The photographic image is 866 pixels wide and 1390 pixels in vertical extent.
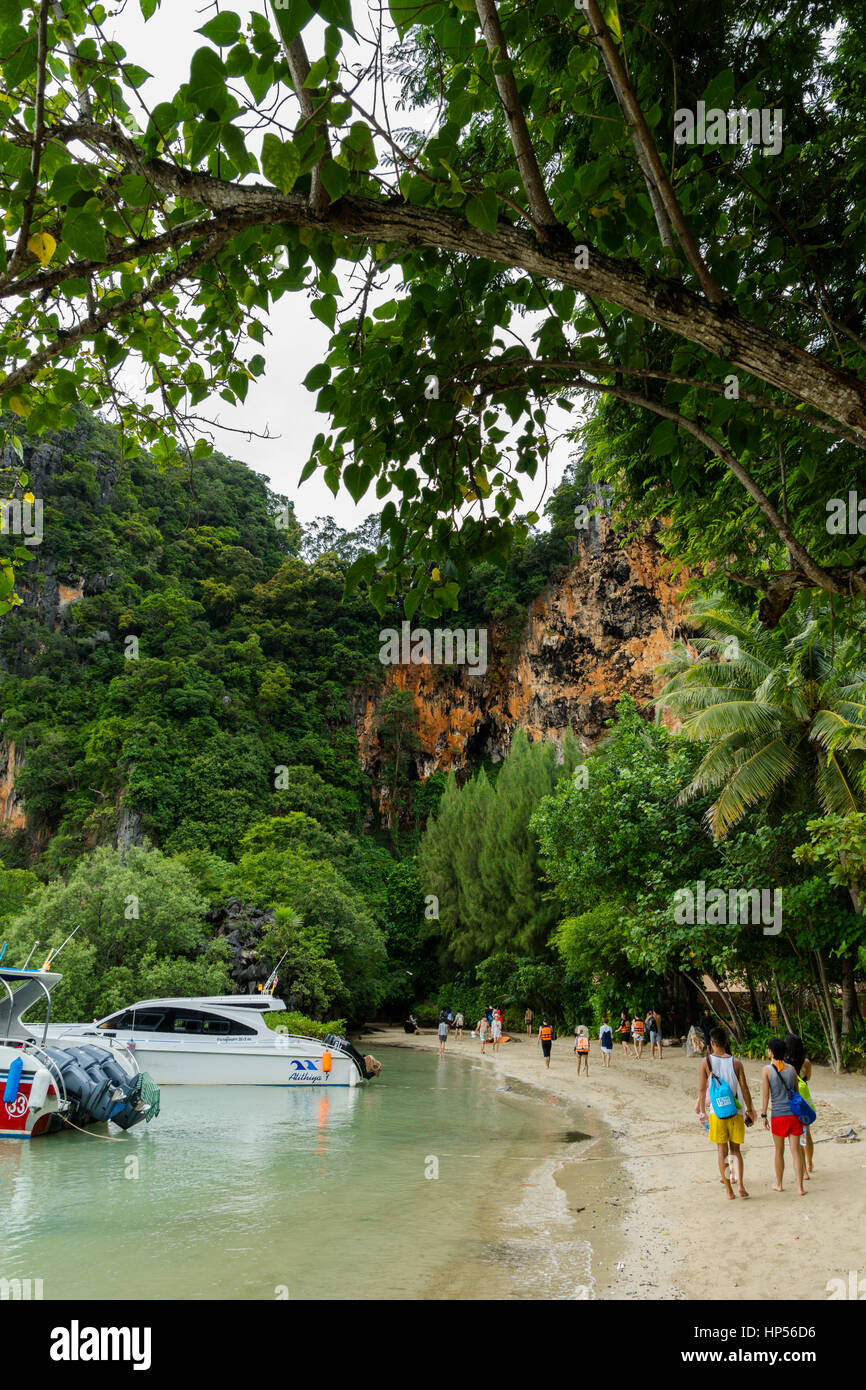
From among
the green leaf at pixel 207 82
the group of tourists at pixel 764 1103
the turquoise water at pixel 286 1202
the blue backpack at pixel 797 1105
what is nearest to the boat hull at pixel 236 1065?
the turquoise water at pixel 286 1202

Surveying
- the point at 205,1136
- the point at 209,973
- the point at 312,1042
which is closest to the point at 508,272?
the point at 205,1136

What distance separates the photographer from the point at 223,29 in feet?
5.88

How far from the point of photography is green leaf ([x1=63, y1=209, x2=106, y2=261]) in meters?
2.09

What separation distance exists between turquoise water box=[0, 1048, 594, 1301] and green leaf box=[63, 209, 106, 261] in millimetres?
6439

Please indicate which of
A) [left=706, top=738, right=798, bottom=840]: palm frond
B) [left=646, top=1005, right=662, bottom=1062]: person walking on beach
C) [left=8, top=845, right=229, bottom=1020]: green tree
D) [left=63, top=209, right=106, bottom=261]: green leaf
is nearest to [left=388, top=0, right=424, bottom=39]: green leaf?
[left=63, top=209, right=106, bottom=261]: green leaf

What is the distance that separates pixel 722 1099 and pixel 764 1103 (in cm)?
43

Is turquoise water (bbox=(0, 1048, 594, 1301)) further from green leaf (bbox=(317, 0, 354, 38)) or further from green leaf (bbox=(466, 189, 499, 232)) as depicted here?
green leaf (bbox=(317, 0, 354, 38))

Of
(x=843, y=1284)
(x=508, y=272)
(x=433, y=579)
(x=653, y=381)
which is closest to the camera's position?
(x=433, y=579)

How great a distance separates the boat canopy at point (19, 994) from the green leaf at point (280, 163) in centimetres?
1377

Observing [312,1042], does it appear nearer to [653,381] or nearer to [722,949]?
[722,949]

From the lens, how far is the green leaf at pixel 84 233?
2.09 meters

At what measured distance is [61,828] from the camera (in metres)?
33.7

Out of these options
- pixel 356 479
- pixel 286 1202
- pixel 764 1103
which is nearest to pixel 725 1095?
pixel 764 1103

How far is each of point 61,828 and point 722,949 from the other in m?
28.3
